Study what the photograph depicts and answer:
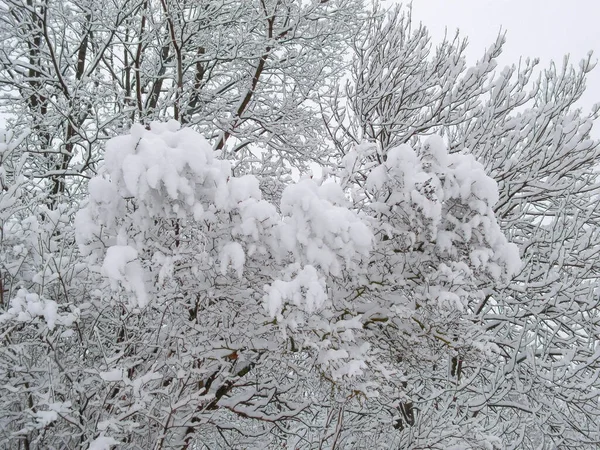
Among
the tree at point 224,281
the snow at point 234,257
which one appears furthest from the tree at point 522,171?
the snow at point 234,257

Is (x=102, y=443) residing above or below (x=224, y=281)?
below

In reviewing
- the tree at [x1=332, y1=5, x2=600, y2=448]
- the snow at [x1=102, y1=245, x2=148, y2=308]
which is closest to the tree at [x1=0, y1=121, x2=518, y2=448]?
the snow at [x1=102, y1=245, x2=148, y2=308]

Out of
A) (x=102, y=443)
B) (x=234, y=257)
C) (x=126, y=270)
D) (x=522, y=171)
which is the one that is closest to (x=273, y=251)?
(x=234, y=257)

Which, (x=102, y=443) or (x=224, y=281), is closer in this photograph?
(x=102, y=443)

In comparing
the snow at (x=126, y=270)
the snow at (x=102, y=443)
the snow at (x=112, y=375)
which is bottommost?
the snow at (x=102, y=443)

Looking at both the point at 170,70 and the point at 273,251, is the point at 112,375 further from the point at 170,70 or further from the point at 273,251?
the point at 170,70

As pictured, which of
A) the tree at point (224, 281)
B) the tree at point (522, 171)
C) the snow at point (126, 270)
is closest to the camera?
the snow at point (126, 270)

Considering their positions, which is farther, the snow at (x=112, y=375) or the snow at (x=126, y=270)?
the snow at (x=112, y=375)

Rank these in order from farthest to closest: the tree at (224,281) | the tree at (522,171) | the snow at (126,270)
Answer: the tree at (522,171) → the tree at (224,281) → the snow at (126,270)

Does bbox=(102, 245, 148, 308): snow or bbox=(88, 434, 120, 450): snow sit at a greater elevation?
bbox=(102, 245, 148, 308): snow

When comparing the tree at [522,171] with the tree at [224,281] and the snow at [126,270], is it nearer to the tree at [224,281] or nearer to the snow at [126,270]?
the tree at [224,281]

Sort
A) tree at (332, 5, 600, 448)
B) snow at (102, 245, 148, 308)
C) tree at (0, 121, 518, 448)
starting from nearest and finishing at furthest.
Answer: snow at (102, 245, 148, 308) < tree at (0, 121, 518, 448) < tree at (332, 5, 600, 448)

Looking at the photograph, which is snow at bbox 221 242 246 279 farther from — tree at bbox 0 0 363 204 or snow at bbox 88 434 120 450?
tree at bbox 0 0 363 204

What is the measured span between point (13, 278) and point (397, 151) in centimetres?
271
